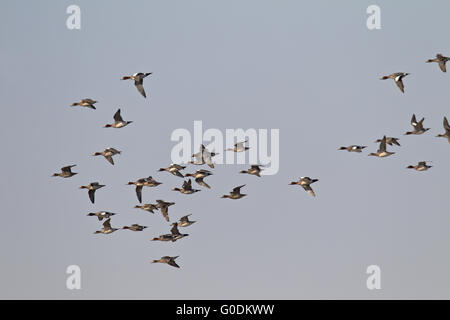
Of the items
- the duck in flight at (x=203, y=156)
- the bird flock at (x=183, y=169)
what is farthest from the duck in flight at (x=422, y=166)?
the duck in flight at (x=203, y=156)

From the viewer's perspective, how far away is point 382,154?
273 feet

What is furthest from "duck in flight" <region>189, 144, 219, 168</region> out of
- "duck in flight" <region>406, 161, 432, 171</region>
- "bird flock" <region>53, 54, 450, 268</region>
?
"duck in flight" <region>406, 161, 432, 171</region>

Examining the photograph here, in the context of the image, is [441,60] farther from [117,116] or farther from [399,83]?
[117,116]

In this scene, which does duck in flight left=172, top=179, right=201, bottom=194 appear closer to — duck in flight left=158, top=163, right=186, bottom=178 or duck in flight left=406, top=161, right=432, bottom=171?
duck in flight left=158, top=163, right=186, bottom=178

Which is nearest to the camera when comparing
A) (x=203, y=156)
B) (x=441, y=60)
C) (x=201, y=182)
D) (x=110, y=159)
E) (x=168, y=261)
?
(x=441, y=60)

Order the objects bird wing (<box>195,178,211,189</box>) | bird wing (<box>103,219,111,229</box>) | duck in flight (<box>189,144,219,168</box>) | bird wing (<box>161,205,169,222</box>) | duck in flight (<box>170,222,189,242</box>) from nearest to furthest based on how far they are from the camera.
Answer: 1. duck in flight (<box>189,144,219,168</box>)
2. bird wing (<box>195,178,211,189</box>)
3. duck in flight (<box>170,222,189,242</box>)
4. bird wing (<box>161,205,169,222</box>)
5. bird wing (<box>103,219,111,229</box>)

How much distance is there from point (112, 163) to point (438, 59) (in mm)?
18077

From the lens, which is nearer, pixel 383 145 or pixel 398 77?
pixel 398 77

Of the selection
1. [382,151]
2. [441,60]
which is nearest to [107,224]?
[382,151]

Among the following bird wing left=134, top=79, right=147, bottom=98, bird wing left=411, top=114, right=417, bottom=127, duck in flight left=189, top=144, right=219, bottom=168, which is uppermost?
bird wing left=134, top=79, right=147, bottom=98

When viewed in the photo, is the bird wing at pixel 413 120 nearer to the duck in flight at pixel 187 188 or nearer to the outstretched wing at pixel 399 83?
the outstretched wing at pixel 399 83

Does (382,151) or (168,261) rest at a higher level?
(382,151)

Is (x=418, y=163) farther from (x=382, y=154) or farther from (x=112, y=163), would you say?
(x=112, y=163)

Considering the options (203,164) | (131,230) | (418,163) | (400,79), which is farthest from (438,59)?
(131,230)
